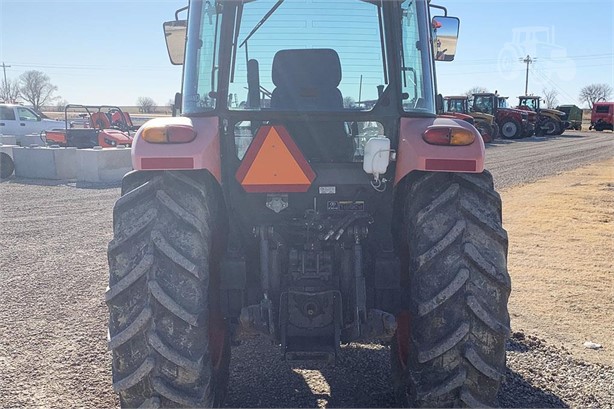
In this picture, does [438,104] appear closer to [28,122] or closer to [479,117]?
[28,122]

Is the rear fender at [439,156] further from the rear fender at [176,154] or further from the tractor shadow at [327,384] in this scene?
the tractor shadow at [327,384]

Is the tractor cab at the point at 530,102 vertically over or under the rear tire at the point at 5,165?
over

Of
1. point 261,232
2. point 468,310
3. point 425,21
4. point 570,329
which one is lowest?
point 570,329

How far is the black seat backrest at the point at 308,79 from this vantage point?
10.4ft

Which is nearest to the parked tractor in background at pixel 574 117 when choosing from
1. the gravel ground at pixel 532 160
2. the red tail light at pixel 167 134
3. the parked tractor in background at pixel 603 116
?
the parked tractor in background at pixel 603 116

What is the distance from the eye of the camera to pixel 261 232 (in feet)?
9.95

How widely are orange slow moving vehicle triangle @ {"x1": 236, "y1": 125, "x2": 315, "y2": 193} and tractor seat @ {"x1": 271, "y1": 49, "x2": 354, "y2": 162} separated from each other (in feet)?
0.70

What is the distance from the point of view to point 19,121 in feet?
72.3

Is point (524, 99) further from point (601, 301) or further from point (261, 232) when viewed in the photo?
point (261, 232)

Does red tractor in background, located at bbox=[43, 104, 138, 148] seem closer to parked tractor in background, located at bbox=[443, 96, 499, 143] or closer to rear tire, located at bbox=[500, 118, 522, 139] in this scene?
parked tractor in background, located at bbox=[443, 96, 499, 143]

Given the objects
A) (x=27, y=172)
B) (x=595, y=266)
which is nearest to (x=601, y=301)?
(x=595, y=266)

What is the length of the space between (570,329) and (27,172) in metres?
14.4

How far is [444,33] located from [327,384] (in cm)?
247

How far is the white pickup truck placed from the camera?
21.7 metres
